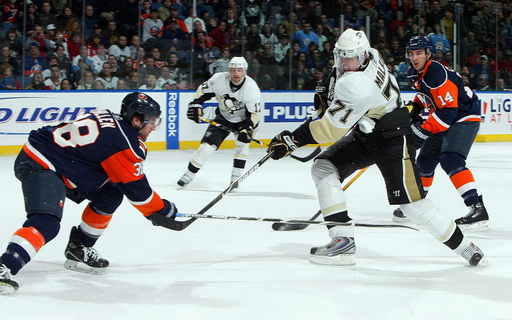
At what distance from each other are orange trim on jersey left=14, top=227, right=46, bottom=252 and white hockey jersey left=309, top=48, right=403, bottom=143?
1313 mm

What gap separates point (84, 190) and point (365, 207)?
2.79 metres

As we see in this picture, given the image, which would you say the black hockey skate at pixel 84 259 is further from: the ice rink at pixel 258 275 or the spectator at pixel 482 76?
the spectator at pixel 482 76

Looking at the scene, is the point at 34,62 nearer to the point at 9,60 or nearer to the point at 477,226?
the point at 9,60

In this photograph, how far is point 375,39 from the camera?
11539 millimetres

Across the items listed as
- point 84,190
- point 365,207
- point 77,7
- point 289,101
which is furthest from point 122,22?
point 84,190

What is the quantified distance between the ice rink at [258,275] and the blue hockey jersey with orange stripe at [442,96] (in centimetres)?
71

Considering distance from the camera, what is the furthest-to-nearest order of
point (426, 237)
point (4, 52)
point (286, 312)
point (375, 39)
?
point (375, 39) < point (4, 52) < point (426, 237) < point (286, 312)

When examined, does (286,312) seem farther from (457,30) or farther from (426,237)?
(457,30)

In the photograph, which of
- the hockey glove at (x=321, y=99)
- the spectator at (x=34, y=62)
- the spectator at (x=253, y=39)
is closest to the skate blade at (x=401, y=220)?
the hockey glove at (x=321, y=99)

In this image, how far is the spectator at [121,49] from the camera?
31.0 ft

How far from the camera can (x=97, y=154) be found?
3.12m

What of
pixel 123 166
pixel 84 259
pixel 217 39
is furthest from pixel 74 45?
pixel 123 166

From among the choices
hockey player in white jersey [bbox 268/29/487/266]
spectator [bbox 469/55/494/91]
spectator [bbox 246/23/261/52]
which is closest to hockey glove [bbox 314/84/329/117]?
hockey player in white jersey [bbox 268/29/487/266]

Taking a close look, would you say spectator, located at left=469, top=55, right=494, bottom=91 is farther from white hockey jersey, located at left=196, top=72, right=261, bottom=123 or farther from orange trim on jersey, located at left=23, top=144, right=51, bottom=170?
orange trim on jersey, located at left=23, top=144, right=51, bottom=170
